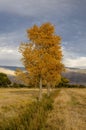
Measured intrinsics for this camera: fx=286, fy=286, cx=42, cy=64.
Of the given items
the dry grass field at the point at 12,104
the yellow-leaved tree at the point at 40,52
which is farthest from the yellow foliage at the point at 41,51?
the dry grass field at the point at 12,104

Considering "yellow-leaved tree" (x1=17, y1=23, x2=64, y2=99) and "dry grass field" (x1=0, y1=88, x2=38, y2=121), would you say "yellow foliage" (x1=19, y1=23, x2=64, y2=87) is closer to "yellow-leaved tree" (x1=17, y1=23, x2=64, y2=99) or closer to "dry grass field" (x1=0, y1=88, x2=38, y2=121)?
"yellow-leaved tree" (x1=17, y1=23, x2=64, y2=99)

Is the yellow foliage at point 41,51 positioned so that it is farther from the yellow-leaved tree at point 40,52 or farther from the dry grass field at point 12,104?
the dry grass field at point 12,104

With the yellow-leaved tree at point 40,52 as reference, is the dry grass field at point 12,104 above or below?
below

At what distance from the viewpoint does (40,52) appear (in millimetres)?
36281

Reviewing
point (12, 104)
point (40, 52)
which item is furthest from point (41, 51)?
point (12, 104)

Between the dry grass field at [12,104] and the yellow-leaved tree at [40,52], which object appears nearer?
the dry grass field at [12,104]

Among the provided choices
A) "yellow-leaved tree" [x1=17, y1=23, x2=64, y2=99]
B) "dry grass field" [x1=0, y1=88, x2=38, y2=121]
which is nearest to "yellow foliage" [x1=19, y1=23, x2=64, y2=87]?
"yellow-leaved tree" [x1=17, y1=23, x2=64, y2=99]

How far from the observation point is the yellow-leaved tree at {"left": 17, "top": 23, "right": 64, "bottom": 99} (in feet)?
116

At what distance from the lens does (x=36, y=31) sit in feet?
119

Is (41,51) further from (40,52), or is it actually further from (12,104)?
(12,104)

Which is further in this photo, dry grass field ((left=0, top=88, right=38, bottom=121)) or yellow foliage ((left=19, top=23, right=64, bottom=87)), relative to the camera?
yellow foliage ((left=19, top=23, right=64, bottom=87))

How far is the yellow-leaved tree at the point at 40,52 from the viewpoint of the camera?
116ft

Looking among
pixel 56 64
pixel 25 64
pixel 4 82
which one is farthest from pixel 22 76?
pixel 4 82

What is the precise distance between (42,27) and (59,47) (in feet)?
13.3
